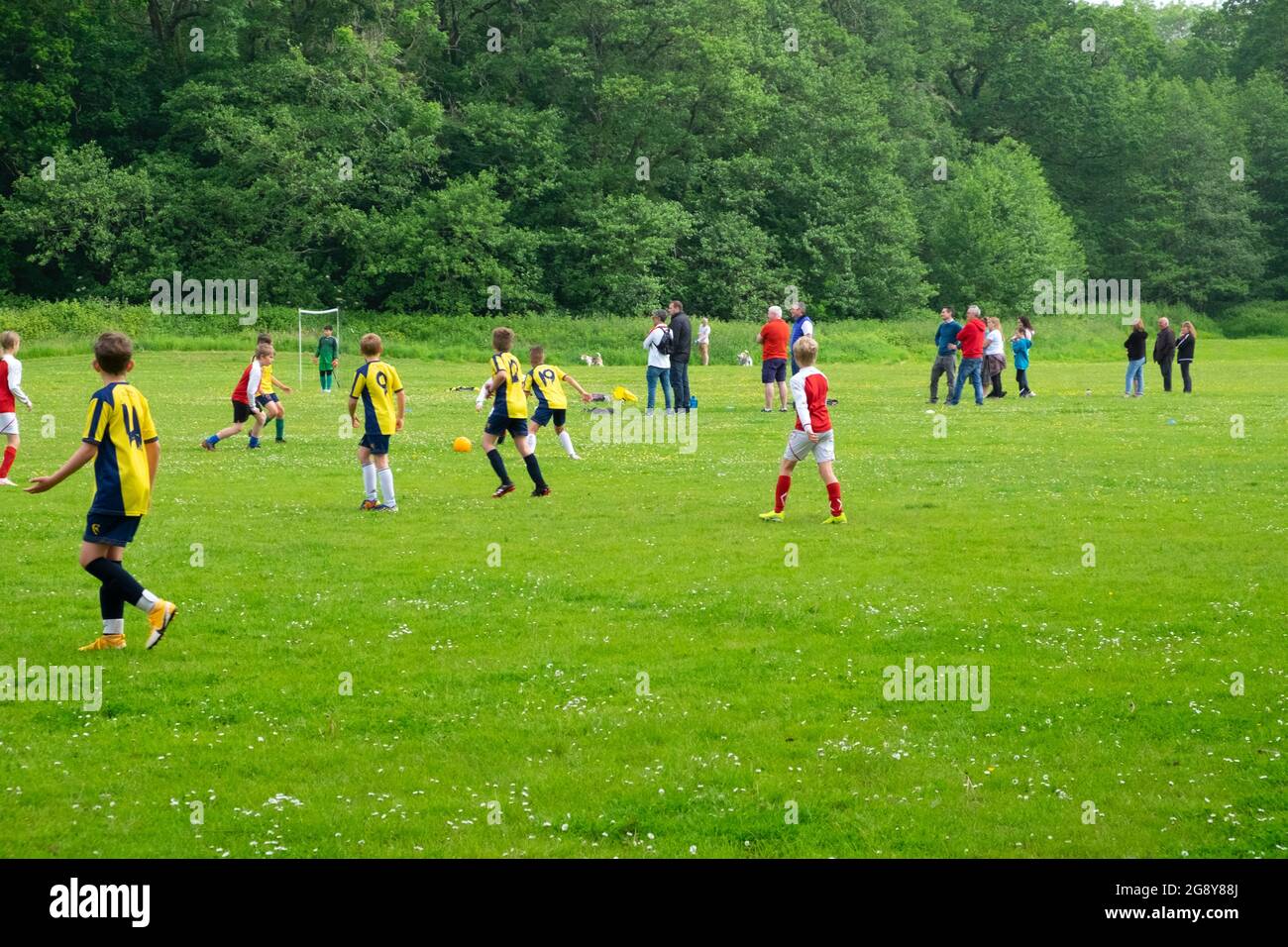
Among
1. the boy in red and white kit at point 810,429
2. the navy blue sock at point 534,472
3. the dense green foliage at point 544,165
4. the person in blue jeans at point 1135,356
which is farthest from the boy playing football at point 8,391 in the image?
the dense green foliage at point 544,165

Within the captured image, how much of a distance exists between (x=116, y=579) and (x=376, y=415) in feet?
20.8

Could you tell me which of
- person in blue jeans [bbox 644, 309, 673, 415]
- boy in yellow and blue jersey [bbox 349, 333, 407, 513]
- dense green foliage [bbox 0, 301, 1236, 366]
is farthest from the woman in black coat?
boy in yellow and blue jersey [bbox 349, 333, 407, 513]

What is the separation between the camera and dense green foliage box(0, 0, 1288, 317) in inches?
2432

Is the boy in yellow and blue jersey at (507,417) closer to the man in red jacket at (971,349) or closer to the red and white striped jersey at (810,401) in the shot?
the red and white striped jersey at (810,401)

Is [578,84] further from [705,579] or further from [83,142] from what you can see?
[705,579]

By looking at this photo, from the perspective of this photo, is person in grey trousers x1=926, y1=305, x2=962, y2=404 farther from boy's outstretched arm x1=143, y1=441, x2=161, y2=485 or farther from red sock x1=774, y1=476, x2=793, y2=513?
boy's outstretched arm x1=143, y1=441, x2=161, y2=485

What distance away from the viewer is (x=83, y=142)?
64938 millimetres

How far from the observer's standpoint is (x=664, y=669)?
9.05m

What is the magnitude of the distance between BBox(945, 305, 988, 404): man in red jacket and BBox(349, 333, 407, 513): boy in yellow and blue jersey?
597 inches

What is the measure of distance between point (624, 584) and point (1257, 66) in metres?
103

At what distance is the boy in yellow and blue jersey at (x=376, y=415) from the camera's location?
15531mm

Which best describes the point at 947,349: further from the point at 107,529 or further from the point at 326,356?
the point at 107,529

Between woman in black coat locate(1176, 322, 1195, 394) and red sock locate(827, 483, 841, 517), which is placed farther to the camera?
woman in black coat locate(1176, 322, 1195, 394)

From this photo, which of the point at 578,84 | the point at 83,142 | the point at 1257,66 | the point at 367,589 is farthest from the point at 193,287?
the point at 1257,66
